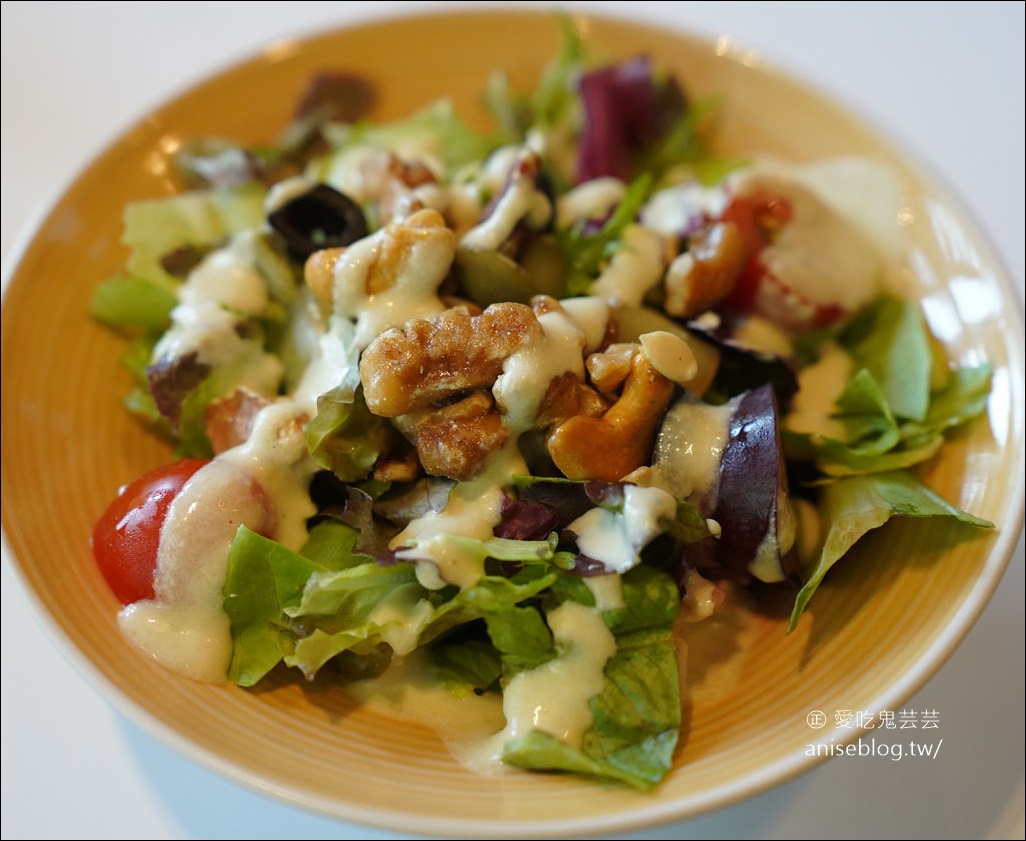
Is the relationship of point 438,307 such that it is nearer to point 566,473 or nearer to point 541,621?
point 566,473

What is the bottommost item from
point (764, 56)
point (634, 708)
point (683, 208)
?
point (634, 708)

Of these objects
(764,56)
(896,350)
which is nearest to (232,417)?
(896,350)

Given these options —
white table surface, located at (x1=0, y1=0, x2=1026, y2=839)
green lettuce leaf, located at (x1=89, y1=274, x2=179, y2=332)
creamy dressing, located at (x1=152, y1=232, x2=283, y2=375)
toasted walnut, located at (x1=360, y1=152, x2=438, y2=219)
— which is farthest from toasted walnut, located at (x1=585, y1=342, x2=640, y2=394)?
green lettuce leaf, located at (x1=89, y1=274, x2=179, y2=332)

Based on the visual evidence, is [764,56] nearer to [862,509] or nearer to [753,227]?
[753,227]

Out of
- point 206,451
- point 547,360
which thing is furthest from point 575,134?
point 206,451

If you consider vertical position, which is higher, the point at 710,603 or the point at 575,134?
the point at 575,134

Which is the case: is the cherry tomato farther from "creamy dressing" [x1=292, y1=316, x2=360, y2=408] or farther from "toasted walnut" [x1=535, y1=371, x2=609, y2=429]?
"toasted walnut" [x1=535, y1=371, x2=609, y2=429]

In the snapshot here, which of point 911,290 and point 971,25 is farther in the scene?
point 971,25
